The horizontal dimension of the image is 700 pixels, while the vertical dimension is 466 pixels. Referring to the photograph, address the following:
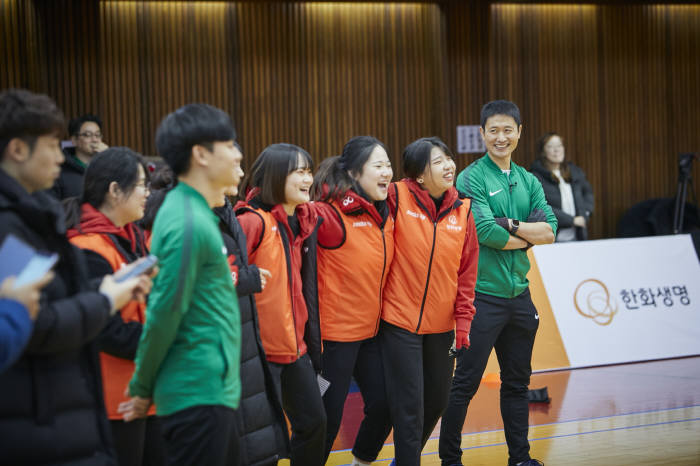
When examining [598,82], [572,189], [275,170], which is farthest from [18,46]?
[598,82]

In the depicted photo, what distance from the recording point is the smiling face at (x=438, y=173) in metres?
3.75

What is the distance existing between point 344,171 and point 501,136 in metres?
1.02

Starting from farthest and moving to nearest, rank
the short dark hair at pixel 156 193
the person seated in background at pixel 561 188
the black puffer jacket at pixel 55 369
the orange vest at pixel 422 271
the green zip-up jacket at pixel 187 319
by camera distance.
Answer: the person seated in background at pixel 561 188, the orange vest at pixel 422 271, the short dark hair at pixel 156 193, the green zip-up jacket at pixel 187 319, the black puffer jacket at pixel 55 369

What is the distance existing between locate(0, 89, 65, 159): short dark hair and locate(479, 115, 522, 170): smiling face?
2.73 meters

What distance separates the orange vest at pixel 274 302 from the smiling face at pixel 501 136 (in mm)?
1564

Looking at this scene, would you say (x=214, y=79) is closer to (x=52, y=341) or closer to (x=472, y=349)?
(x=472, y=349)

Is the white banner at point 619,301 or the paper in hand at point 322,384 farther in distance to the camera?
the white banner at point 619,301

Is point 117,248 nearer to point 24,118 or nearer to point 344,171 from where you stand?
point 24,118

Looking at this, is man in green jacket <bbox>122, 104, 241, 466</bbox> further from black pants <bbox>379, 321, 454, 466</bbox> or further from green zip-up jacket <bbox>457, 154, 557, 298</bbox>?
green zip-up jacket <bbox>457, 154, 557, 298</bbox>

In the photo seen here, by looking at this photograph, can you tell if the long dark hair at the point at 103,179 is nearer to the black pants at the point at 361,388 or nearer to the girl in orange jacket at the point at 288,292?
the girl in orange jacket at the point at 288,292

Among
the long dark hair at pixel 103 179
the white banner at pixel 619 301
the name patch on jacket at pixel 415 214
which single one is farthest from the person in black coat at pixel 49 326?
the white banner at pixel 619 301

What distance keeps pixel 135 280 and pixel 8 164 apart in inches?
17.5

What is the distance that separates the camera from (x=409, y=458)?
3518 mm

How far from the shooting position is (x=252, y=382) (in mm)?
2900
